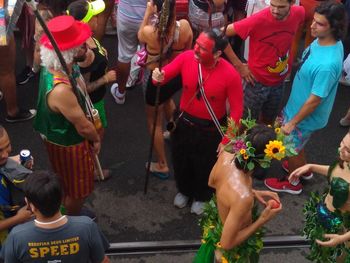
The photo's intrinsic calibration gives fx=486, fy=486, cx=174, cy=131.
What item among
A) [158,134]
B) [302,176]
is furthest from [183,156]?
[302,176]

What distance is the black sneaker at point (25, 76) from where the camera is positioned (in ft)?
18.5

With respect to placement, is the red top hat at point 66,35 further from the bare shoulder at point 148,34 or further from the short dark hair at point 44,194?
the short dark hair at point 44,194

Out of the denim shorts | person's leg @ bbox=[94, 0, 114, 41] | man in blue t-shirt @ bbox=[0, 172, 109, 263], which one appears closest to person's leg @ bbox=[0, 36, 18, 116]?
person's leg @ bbox=[94, 0, 114, 41]

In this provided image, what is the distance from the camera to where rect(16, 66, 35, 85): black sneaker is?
5.64m

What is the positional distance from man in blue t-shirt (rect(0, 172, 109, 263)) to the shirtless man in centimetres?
75

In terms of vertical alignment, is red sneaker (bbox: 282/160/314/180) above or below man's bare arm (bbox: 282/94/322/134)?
below

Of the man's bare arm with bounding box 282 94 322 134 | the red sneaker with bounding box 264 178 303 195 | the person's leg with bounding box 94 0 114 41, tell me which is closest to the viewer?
the man's bare arm with bounding box 282 94 322 134

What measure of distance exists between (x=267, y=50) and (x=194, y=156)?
110 cm

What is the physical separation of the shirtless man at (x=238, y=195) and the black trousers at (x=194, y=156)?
2.80ft

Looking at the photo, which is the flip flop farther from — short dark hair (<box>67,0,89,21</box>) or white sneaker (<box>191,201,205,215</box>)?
short dark hair (<box>67,0,89,21</box>)

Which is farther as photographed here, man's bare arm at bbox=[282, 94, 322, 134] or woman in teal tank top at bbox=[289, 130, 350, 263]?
man's bare arm at bbox=[282, 94, 322, 134]

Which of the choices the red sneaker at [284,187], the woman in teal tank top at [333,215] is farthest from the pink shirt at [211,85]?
the red sneaker at [284,187]

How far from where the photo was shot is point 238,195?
259cm

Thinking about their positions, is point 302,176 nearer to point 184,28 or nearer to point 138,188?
point 138,188
